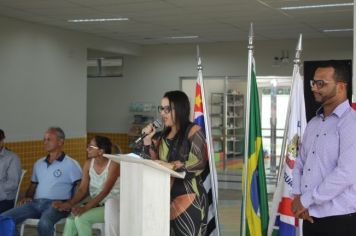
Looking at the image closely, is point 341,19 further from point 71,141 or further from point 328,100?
point 328,100

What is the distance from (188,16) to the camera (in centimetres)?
771

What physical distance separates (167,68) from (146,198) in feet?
28.1

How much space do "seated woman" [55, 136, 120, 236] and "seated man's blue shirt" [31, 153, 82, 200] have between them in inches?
6.5

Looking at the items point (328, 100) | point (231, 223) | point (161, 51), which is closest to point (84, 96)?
point (161, 51)

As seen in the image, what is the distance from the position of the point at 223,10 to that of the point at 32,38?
3.29m

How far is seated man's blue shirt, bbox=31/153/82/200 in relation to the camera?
15.8 ft

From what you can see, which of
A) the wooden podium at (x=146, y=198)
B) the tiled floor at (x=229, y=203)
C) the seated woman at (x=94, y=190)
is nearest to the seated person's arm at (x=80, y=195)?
the seated woman at (x=94, y=190)

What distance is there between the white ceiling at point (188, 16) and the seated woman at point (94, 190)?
272 centimetres

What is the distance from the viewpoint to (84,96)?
969 cm

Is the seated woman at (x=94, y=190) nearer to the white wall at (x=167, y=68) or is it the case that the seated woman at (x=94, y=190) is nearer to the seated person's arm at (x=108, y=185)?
the seated person's arm at (x=108, y=185)

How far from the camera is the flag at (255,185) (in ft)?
11.9

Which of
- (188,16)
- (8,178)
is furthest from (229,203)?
(8,178)

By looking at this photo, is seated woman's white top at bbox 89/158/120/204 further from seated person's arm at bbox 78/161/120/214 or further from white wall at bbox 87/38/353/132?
white wall at bbox 87/38/353/132

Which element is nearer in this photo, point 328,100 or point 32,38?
point 328,100
